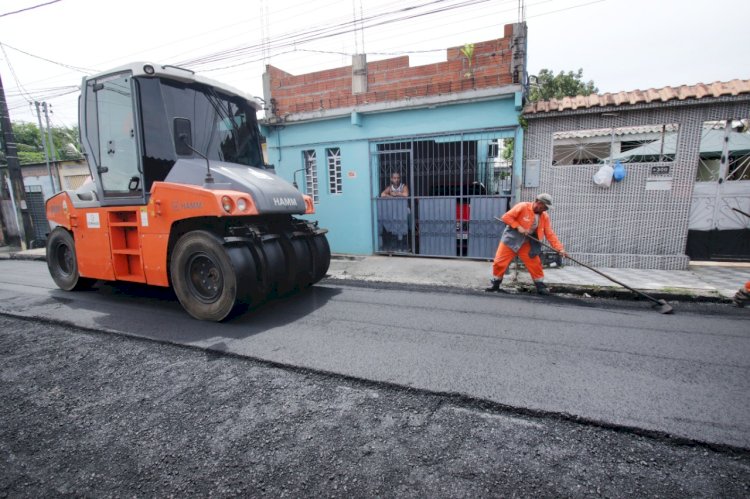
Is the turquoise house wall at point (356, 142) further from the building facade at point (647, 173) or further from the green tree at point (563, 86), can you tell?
the green tree at point (563, 86)

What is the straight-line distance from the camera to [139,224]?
4.41m

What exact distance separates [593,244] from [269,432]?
21.5ft

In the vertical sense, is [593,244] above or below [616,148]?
below

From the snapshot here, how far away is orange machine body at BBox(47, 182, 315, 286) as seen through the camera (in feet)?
12.7

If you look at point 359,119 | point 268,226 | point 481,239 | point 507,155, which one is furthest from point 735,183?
point 268,226

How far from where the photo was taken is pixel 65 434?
2.23 m

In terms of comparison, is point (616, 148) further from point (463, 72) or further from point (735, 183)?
point (463, 72)

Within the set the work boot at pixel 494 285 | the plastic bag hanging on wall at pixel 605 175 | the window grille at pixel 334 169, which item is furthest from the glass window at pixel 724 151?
the window grille at pixel 334 169

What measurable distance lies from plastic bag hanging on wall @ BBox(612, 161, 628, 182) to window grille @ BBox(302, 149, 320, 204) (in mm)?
6045

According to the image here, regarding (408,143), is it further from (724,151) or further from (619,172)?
(724,151)

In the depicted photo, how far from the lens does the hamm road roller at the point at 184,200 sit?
4.02m

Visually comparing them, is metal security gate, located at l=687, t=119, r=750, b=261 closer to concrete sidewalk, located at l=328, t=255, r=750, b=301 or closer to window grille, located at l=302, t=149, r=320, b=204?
concrete sidewalk, located at l=328, t=255, r=750, b=301

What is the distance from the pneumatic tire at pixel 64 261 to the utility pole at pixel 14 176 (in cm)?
849

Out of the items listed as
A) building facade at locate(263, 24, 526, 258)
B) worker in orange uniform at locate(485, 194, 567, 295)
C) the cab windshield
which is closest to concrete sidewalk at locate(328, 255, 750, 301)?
worker in orange uniform at locate(485, 194, 567, 295)
